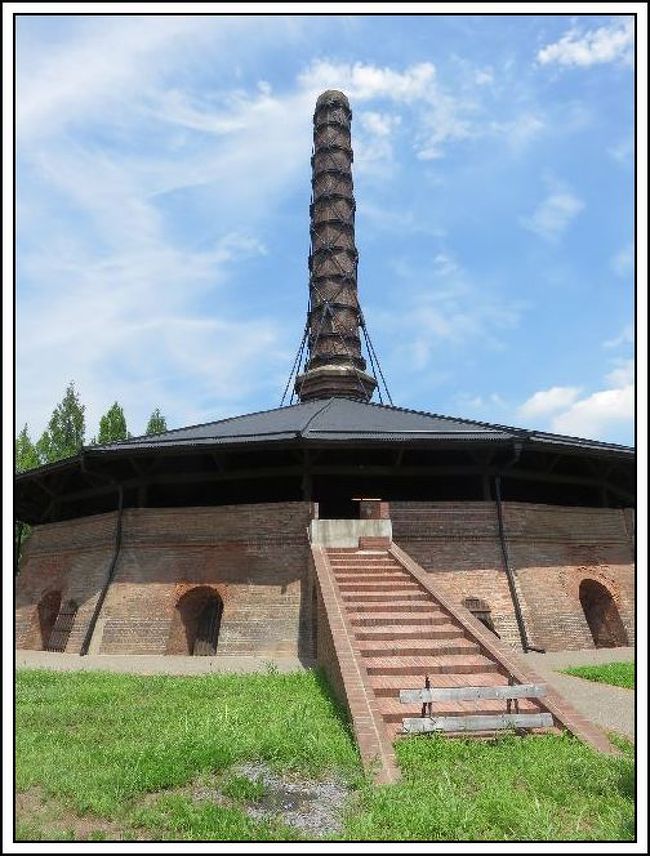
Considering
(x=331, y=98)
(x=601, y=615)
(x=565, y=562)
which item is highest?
(x=331, y=98)

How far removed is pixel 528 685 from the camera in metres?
6.45

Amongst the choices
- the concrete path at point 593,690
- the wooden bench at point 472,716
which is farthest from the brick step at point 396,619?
the wooden bench at point 472,716

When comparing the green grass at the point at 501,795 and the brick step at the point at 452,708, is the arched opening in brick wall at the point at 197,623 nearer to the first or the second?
the brick step at the point at 452,708

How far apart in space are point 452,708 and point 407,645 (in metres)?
1.42

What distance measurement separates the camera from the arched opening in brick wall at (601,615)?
44.6ft

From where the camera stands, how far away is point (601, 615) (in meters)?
14.0

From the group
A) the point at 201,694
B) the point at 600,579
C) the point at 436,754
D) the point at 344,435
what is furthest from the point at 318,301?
the point at 436,754

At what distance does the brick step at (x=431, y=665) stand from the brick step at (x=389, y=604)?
1220mm

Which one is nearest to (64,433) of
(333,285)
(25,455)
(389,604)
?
(25,455)

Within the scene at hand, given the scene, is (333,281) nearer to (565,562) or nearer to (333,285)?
(333,285)

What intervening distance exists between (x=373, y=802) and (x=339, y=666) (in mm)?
2636

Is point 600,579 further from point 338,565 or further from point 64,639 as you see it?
point 64,639

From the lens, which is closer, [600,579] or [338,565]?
[338,565]

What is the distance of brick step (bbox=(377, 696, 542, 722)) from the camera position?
20.7 ft
